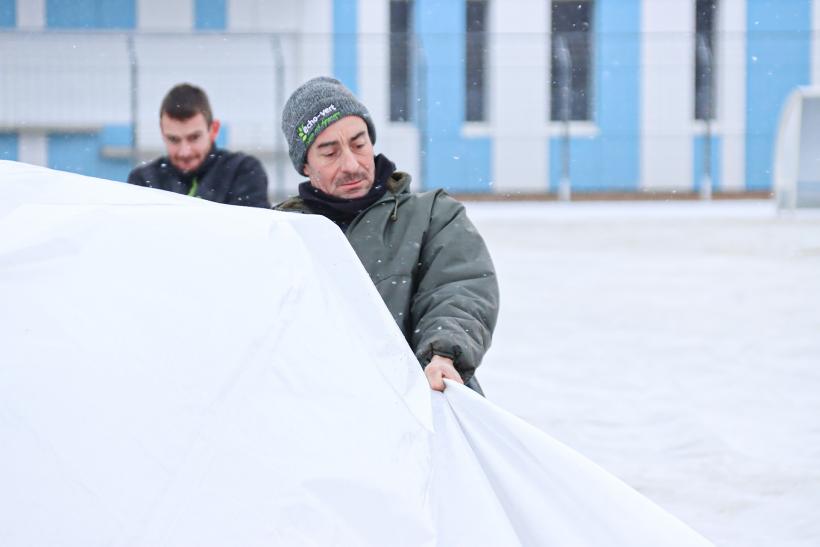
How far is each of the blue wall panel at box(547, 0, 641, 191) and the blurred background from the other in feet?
0.08

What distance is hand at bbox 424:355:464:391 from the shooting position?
187 centimetres

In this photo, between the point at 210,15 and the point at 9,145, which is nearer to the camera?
the point at 9,145

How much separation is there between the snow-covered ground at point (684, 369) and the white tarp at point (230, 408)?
1048 mm

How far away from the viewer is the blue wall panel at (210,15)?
17.2 meters

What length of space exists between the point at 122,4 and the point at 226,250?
16578mm

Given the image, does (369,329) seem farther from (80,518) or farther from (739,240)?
(739,240)

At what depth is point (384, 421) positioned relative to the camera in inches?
63.4

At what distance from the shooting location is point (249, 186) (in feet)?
12.9

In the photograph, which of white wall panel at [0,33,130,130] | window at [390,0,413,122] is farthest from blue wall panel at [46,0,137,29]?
window at [390,0,413,122]

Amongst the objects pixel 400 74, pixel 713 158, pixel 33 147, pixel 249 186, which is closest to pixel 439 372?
pixel 249 186

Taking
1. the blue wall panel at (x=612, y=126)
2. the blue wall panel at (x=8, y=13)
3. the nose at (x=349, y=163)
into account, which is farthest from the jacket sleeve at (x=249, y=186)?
the blue wall panel at (x=8, y=13)

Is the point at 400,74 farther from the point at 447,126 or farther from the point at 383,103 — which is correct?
the point at 447,126

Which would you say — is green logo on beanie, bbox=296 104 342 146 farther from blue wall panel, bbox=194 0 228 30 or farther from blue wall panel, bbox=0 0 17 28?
blue wall panel, bbox=0 0 17 28

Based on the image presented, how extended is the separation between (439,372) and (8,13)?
1687cm
